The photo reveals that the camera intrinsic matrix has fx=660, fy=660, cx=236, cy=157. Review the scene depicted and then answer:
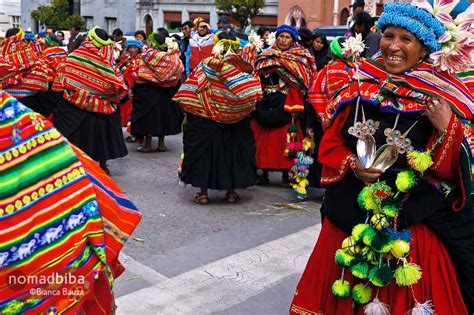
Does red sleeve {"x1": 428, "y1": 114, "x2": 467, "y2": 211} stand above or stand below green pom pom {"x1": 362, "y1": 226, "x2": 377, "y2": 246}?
above

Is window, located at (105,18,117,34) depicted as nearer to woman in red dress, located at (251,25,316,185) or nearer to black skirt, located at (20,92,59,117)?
black skirt, located at (20,92,59,117)

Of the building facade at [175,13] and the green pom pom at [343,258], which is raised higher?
the building facade at [175,13]

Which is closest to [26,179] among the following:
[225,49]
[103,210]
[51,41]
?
[103,210]

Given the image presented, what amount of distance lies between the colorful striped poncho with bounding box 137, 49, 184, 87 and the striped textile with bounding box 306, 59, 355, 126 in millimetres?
3176

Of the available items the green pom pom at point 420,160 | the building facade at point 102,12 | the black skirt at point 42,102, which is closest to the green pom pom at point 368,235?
the green pom pom at point 420,160

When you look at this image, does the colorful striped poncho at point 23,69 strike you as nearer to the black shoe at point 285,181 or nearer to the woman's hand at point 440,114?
the black shoe at point 285,181

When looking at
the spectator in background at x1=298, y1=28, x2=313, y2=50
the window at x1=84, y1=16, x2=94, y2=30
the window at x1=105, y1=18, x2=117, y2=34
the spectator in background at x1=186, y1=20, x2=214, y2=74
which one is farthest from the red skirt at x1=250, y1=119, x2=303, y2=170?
the window at x1=84, y1=16, x2=94, y2=30

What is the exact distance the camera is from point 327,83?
653 cm

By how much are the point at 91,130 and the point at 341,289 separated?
521 cm

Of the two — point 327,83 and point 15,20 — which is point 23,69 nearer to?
point 327,83

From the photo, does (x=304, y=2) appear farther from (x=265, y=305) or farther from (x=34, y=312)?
(x=34, y=312)

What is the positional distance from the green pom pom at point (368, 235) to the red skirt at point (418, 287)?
0.19 metres

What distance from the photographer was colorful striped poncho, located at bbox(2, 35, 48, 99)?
26.9 feet

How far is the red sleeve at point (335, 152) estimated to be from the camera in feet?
10.6
